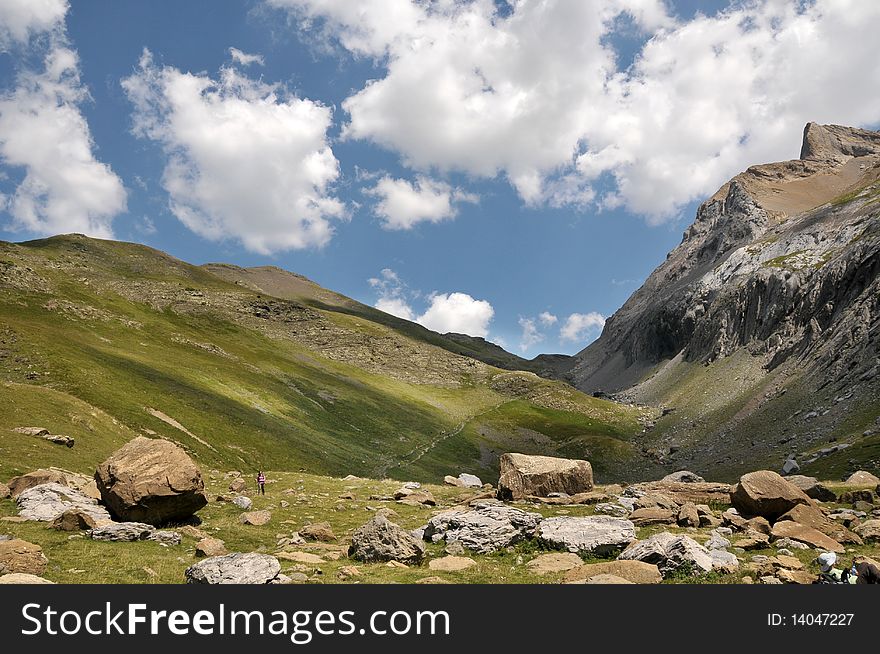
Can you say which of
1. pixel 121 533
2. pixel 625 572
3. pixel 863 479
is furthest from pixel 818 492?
pixel 121 533

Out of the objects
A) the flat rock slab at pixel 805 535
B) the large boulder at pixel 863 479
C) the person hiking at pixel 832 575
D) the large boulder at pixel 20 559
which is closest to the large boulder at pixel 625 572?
the person hiking at pixel 832 575

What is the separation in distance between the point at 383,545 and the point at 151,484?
46.9ft

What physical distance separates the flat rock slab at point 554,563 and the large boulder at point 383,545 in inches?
190

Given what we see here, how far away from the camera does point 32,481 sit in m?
28.9

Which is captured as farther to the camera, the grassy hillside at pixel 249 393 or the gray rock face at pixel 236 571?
the grassy hillside at pixel 249 393

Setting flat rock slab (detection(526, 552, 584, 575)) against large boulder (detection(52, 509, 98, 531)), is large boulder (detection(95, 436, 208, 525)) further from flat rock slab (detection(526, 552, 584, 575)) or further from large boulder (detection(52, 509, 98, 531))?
flat rock slab (detection(526, 552, 584, 575))

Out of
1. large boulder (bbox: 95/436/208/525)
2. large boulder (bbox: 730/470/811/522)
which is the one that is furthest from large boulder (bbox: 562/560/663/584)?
large boulder (bbox: 95/436/208/525)

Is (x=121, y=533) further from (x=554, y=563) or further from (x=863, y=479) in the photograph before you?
(x=863, y=479)

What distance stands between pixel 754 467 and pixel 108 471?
228ft

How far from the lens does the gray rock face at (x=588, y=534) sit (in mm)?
20328

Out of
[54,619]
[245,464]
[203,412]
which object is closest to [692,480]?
[245,464]

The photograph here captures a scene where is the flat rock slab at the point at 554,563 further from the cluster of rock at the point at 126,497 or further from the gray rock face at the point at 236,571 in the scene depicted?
the cluster of rock at the point at 126,497

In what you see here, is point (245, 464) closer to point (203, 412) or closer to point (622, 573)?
point (203, 412)

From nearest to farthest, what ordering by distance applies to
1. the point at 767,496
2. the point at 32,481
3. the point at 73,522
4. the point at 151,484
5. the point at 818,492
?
the point at 73,522 < the point at 151,484 < the point at 767,496 < the point at 32,481 < the point at 818,492
